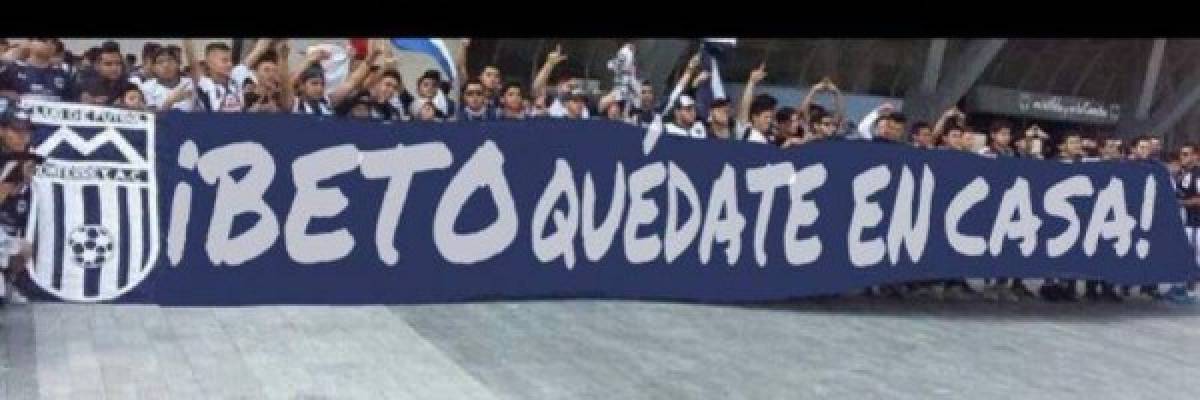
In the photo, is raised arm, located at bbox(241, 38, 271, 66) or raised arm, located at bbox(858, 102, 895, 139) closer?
raised arm, located at bbox(241, 38, 271, 66)

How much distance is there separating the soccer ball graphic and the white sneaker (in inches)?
14.2

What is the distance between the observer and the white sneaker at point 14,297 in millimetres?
6477

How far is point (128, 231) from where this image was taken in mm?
6562

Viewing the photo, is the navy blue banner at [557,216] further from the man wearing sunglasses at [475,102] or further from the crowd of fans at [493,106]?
the man wearing sunglasses at [475,102]

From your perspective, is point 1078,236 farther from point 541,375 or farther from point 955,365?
point 541,375

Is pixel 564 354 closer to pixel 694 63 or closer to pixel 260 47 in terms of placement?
pixel 694 63

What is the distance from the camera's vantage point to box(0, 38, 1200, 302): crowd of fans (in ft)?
23.3

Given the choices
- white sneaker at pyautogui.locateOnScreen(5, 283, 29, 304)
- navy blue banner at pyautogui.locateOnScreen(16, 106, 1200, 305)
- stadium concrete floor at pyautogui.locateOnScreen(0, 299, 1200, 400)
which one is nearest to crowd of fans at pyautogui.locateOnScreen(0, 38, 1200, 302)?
navy blue banner at pyautogui.locateOnScreen(16, 106, 1200, 305)

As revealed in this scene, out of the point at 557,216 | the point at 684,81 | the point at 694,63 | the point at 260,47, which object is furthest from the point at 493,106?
the point at 260,47

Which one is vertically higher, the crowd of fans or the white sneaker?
the crowd of fans

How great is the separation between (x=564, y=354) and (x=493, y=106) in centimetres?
276

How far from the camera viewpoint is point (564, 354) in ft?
20.0

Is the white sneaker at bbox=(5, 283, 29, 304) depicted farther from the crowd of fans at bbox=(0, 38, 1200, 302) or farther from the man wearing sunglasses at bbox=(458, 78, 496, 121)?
the man wearing sunglasses at bbox=(458, 78, 496, 121)
